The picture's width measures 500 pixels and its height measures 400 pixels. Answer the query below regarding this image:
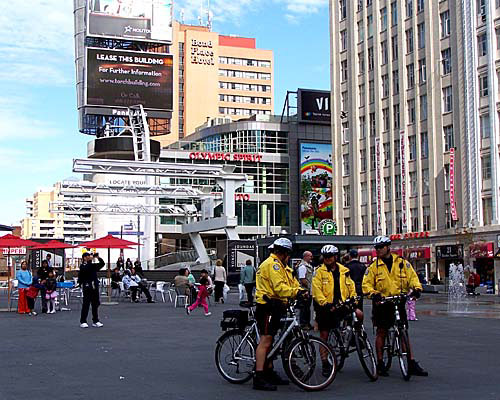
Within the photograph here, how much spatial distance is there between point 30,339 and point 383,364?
7874 mm

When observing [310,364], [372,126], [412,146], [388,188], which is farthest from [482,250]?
[310,364]

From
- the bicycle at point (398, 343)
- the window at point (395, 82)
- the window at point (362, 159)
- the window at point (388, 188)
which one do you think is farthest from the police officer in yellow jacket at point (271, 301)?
the window at point (362, 159)

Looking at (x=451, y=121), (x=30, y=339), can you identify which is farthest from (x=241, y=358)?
(x=451, y=121)

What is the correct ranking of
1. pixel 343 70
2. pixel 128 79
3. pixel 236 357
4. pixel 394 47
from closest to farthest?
pixel 236 357 < pixel 394 47 < pixel 343 70 < pixel 128 79

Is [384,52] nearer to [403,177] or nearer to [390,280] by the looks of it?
[403,177]

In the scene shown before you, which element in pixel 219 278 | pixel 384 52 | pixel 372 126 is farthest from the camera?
pixel 372 126

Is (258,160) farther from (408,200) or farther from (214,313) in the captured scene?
(214,313)

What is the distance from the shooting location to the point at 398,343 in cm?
963

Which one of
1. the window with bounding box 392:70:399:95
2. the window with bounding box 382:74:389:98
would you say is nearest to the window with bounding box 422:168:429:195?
the window with bounding box 392:70:399:95

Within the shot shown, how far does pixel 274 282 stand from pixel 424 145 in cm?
5059

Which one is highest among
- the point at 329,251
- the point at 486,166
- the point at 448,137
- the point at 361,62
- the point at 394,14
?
the point at 394,14

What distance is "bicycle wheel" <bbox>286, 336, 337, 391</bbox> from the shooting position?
8.98m

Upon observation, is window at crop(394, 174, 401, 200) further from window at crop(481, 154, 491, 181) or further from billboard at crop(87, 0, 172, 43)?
billboard at crop(87, 0, 172, 43)

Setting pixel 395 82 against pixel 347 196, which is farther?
pixel 347 196
